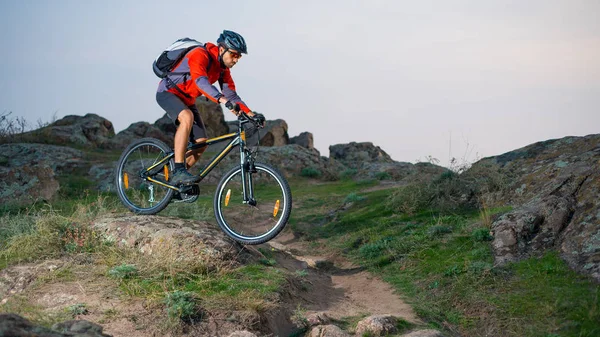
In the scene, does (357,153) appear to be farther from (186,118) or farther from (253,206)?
(186,118)

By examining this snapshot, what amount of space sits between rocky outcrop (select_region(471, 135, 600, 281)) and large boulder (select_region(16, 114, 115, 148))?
59.1ft

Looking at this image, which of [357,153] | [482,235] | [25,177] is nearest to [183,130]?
[482,235]

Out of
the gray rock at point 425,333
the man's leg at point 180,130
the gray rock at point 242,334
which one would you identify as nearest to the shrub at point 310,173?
the man's leg at point 180,130

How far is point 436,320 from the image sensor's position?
24.4 ft

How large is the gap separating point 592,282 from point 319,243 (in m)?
5.62

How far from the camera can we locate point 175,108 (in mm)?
8688

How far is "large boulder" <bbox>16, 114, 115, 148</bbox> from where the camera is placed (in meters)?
23.5

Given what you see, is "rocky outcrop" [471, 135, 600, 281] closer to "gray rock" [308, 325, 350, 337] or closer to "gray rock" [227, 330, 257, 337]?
"gray rock" [308, 325, 350, 337]

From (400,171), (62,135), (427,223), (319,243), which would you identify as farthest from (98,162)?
(427,223)

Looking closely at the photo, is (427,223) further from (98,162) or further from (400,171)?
(98,162)

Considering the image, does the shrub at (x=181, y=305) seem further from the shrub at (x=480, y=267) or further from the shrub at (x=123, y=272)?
the shrub at (x=480, y=267)

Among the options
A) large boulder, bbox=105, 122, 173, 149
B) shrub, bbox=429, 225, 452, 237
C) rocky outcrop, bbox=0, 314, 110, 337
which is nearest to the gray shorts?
shrub, bbox=429, 225, 452, 237

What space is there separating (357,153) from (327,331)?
20.1m

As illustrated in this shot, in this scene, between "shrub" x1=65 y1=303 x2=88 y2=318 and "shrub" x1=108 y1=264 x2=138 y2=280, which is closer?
"shrub" x1=65 y1=303 x2=88 y2=318
